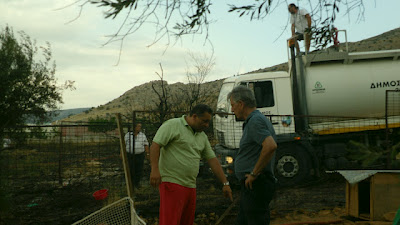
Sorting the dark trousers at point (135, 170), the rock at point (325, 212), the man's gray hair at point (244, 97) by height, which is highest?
the man's gray hair at point (244, 97)

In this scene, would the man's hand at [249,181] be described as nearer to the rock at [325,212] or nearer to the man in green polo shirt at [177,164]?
the man in green polo shirt at [177,164]

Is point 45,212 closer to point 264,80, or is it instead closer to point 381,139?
point 264,80

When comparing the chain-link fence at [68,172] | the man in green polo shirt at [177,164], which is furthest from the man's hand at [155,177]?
the chain-link fence at [68,172]

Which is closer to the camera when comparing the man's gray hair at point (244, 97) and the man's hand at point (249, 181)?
the man's hand at point (249, 181)

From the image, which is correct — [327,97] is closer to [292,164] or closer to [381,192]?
[292,164]

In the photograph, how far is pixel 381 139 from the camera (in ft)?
29.4

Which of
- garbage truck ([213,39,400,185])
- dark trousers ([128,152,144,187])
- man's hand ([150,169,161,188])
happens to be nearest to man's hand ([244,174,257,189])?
man's hand ([150,169,161,188])

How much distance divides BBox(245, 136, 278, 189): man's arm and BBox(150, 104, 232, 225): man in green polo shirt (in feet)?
2.25

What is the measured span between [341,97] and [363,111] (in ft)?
2.28

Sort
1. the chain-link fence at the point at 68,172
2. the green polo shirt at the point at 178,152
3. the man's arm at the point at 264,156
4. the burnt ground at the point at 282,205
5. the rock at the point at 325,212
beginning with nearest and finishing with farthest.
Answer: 1. the man's arm at the point at 264,156
2. the green polo shirt at the point at 178,152
3. the chain-link fence at the point at 68,172
4. the burnt ground at the point at 282,205
5. the rock at the point at 325,212

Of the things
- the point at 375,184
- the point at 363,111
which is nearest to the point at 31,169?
the point at 375,184

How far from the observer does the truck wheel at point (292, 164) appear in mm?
8790

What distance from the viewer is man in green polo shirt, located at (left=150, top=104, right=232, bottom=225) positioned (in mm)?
3553

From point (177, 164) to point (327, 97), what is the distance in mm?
6763
